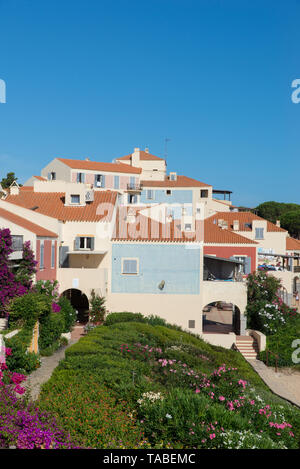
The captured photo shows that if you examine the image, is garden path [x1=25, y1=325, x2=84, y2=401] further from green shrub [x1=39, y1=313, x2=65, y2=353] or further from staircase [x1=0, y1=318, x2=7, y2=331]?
staircase [x1=0, y1=318, x2=7, y2=331]

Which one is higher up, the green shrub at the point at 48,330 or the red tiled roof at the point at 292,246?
the red tiled roof at the point at 292,246

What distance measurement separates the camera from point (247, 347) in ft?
95.5

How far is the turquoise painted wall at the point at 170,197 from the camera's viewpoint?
68188mm

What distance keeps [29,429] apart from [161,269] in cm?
2127

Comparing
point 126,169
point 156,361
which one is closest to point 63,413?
point 156,361

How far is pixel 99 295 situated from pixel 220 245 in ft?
45.5

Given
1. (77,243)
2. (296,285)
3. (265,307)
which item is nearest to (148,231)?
(77,243)

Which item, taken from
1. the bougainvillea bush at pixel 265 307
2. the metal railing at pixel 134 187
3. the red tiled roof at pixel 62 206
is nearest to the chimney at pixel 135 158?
the metal railing at pixel 134 187

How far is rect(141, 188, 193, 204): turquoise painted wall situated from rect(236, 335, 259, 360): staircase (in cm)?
4010

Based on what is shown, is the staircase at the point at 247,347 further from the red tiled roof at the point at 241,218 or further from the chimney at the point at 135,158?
the chimney at the point at 135,158

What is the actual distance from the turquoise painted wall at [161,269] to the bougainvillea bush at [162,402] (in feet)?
37.9

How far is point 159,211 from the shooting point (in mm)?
35969

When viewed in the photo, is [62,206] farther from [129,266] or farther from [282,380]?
[282,380]
